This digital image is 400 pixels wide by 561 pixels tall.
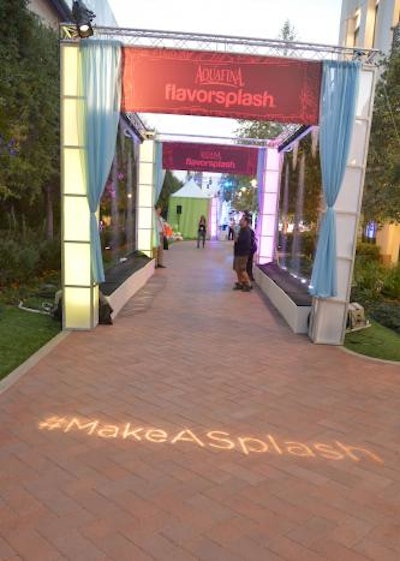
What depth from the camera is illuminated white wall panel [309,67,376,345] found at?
7.02m

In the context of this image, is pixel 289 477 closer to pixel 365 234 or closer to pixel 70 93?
pixel 70 93

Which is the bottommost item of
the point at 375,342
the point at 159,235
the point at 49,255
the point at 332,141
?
the point at 375,342

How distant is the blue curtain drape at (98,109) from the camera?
6.78 m

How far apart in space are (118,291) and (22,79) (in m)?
4.97

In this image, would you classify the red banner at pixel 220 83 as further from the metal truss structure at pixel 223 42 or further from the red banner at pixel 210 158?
the red banner at pixel 210 158

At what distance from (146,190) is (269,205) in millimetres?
3646

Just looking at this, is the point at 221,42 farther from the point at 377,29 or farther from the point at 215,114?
the point at 377,29

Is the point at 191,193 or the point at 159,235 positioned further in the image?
the point at 191,193

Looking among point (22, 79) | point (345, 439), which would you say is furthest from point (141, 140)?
point (345, 439)

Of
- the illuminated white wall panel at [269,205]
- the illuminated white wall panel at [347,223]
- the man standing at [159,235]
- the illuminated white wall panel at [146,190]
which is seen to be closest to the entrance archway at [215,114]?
the illuminated white wall panel at [347,223]

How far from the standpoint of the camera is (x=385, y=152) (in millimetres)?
12734

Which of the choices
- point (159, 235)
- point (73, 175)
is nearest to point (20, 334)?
point (73, 175)

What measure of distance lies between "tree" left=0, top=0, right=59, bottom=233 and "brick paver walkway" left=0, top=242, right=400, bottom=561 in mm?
4710

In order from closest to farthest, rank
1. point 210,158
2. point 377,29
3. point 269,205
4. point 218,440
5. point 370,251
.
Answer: point 218,440 → point 269,205 → point 210,158 → point 370,251 → point 377,29
